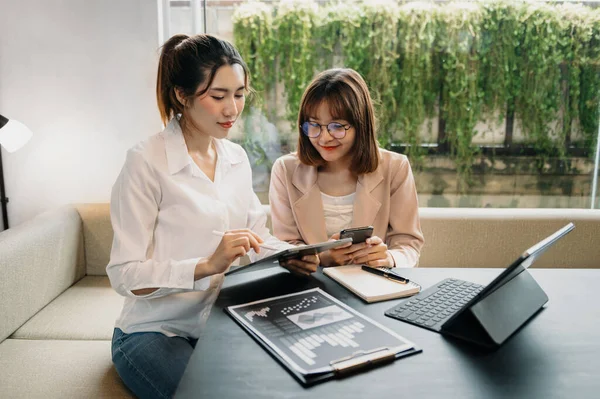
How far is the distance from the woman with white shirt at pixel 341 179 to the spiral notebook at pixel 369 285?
42cm

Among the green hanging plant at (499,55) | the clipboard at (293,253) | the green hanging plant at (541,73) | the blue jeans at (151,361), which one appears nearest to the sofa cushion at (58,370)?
the blue jeans at (151,361)

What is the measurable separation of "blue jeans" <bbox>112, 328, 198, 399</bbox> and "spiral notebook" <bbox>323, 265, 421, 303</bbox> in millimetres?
484

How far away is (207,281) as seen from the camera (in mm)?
1646

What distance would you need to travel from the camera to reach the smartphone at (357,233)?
1577 mm

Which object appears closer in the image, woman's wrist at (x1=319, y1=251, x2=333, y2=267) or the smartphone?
the smartphone

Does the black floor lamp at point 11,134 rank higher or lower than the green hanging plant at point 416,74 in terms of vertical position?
lower

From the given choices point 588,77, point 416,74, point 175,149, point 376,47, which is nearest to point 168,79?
point 175,149

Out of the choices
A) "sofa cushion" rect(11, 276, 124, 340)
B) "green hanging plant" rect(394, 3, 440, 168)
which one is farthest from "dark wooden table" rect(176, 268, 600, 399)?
"green hanging plant" rect(394, 3, 440, 168)

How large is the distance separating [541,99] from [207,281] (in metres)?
2.41

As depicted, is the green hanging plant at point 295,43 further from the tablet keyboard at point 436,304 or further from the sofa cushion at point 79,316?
the tablet keyboard at point 436,304

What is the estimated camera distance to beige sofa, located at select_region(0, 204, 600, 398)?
5.74 ft

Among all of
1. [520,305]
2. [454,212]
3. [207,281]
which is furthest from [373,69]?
[520,305]

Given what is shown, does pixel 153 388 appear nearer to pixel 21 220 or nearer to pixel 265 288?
pixel 265 288

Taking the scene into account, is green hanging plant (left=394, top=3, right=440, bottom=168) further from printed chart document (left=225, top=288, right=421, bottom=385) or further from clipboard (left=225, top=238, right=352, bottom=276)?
printed chart document (left=225, top=288, right=421, bottom=385)
